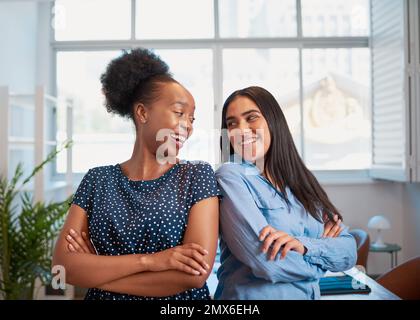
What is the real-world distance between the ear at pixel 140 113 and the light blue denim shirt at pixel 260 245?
154 mm

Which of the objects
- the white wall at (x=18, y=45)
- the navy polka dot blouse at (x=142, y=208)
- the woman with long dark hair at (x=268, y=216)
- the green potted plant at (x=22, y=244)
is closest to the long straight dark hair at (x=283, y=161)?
the woman with long dark hair at (x=268, y=216)

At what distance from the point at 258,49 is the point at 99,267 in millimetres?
2120

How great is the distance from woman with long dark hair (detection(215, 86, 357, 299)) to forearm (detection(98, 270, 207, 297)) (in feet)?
0.32

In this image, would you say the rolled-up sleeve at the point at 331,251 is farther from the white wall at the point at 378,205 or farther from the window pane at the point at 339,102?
the window pane at the point at 339,102

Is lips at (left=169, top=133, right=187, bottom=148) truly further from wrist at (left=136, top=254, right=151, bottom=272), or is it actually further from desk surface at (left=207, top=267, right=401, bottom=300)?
desk surface at (left=207, top=267, right=401, bottom=300)

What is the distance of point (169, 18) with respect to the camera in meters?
2.49

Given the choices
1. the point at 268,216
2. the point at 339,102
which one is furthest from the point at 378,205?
the point at 268,216

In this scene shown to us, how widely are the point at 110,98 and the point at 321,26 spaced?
212 centimetres

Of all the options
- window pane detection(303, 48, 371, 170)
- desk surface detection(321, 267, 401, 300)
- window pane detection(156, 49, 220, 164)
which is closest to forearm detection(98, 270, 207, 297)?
desk surface detection(321, 267, 401, 300)

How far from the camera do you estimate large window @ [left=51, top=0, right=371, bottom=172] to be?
7.73ft

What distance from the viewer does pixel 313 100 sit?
252 centimetres

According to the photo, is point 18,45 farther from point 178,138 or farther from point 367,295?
point 367,295
